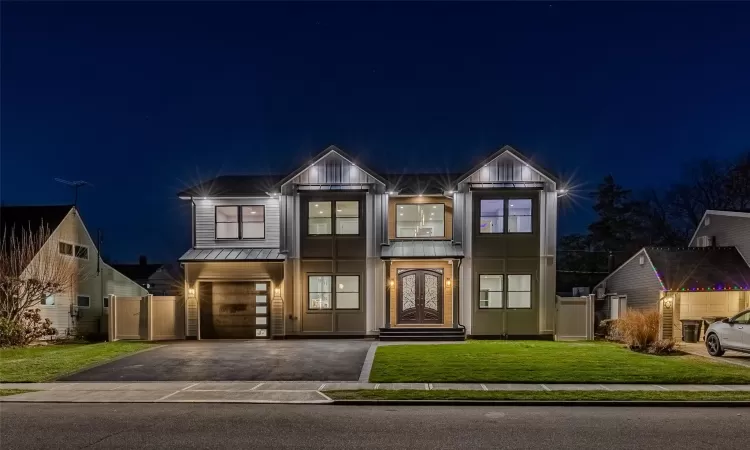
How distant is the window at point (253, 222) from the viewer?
2192cm

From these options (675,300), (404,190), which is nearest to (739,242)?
(675,300)

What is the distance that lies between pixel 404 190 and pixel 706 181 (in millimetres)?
35240

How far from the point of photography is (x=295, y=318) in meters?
20.9

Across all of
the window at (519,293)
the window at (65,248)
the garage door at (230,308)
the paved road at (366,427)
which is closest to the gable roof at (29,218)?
the window at (65,248)

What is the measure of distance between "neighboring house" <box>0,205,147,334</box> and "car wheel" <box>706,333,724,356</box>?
26169mm

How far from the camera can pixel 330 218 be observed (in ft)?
70.1

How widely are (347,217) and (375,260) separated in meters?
2.19

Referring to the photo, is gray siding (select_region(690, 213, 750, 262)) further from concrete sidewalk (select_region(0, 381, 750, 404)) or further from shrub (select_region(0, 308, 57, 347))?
shrub (select_region(0, 308, 57, 347))

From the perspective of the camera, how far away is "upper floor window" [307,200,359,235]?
70.0 ft

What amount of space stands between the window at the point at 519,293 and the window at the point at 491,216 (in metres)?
2.12

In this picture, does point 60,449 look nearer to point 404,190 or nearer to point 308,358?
point 308,358

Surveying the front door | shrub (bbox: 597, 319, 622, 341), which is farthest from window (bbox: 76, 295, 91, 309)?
shrub (bbox: 597, 319, 622, 341)

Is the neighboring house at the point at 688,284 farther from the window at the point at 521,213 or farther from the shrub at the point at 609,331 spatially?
the window at the point at 521,213

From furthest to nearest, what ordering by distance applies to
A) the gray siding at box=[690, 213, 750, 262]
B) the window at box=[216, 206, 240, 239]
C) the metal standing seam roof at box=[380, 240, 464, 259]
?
the window at box=[216, 206, 240, 239]
the gray siding at box=[690, 213, 750, 262]
the metal standing seam roof at box=[380, 240, 464, 259]
